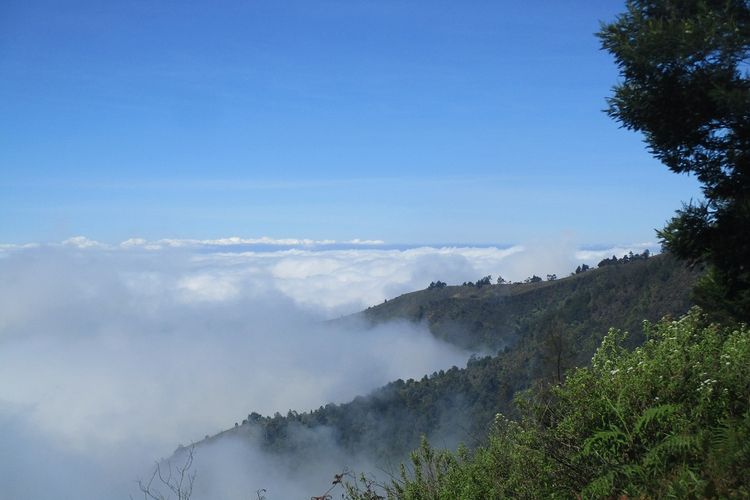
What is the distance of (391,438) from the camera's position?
235 feet

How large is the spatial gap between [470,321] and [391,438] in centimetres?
6654

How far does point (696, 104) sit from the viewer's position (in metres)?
7.04

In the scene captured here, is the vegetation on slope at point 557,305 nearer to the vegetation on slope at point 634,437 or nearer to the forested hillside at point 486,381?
the forested hillside at point 486,381

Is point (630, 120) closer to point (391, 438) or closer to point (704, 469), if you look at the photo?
point (704, 469)

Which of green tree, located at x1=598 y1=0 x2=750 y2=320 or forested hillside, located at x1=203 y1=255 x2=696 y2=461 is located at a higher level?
green tree, located at x1=598 y1=0 x2=750 y2=320

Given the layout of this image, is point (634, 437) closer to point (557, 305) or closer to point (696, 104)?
point (696, 104)

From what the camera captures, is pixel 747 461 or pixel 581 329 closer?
pixel 747 461

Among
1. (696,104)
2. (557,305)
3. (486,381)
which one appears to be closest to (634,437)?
(696,104)

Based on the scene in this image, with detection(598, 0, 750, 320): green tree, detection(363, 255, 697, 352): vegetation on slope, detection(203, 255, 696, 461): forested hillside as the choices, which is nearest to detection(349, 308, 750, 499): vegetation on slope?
detection(598, 0, 750, 320): green tree

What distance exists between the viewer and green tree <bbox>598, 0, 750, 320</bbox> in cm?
652

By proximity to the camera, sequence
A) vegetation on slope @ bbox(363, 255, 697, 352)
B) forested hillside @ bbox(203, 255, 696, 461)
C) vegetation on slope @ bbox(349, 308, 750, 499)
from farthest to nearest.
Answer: vegetation on slope @ bbox(363, 255, 697, 352)
forested hillside @ bbox(203, 255, 696, 461)
vegetation on slope @ bbox(349, 308, 750, 499)

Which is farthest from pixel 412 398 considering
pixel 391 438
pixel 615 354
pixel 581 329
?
pixel 615 354

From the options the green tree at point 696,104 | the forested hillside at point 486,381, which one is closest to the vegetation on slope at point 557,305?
the forested hillside at point 486,381

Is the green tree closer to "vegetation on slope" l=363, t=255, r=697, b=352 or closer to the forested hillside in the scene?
"vegetation on slope" l=363, t=255, r=697, b=352
